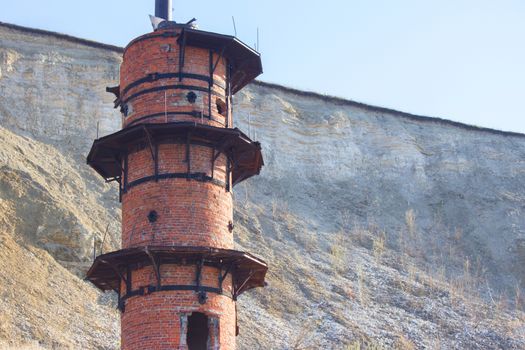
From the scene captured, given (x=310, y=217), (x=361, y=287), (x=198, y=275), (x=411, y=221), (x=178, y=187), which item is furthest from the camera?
(x=411, y=221)

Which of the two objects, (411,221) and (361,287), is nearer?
(361,287)

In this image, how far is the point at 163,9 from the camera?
22.0 m

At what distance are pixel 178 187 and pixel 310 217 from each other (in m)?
39.5

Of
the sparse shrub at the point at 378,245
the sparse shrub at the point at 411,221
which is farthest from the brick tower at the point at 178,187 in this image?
the sparse shrub at the point at 411,221

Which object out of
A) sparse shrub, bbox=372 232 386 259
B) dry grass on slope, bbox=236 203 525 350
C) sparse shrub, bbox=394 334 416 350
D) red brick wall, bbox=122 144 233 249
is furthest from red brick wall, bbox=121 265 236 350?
sparse shrub, bbox=372 232 386 259

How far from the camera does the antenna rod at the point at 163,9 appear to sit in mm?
21922

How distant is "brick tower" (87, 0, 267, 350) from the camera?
17578mm

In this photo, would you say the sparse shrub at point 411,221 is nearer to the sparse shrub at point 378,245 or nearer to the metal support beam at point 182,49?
the sparse shrub at point 378,245

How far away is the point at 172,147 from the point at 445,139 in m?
52.2

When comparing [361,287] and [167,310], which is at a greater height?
[361,287]

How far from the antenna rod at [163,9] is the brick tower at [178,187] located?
0.95 metres

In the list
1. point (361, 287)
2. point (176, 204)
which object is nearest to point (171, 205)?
point (176, 204)

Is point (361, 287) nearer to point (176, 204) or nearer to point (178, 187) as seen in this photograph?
point (178, 187)

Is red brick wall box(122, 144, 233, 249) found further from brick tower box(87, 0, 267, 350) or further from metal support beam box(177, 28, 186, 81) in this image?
metal support beam box(177, 28, 186, 81)
